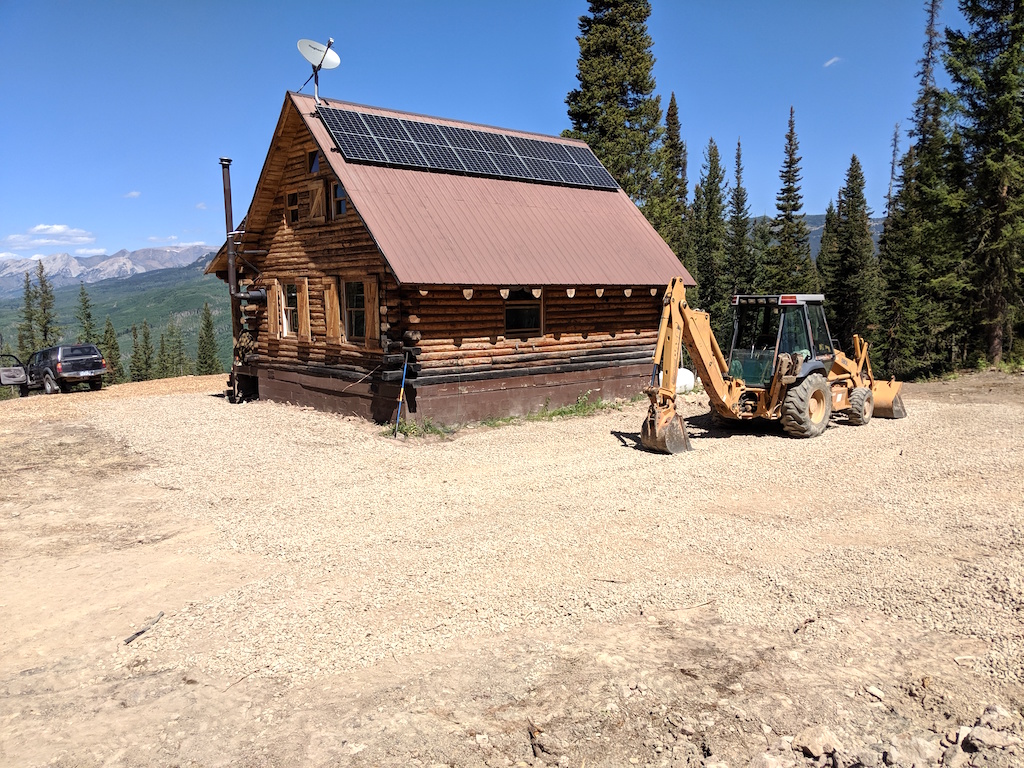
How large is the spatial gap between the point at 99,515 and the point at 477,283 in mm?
8108

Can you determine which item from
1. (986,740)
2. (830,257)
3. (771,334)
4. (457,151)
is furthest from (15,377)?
(830,257)

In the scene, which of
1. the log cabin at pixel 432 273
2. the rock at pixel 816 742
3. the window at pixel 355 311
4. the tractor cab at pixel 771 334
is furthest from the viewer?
the window at pixel 355 311

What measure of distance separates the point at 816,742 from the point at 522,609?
2651 millimetres

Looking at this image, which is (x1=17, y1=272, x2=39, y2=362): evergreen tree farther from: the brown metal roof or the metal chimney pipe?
the brown metal roof

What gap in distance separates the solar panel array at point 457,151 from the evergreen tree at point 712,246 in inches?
1240

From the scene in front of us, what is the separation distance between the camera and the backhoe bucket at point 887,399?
14.9 meters

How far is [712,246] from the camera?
2173 inches

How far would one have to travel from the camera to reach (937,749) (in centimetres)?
397

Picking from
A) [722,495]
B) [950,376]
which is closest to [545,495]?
[722,495]

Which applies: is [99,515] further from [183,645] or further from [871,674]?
[871,674]

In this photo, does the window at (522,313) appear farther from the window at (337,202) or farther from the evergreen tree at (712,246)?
the evergreen tree at (712,246)

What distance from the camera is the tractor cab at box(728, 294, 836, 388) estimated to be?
41.4ft

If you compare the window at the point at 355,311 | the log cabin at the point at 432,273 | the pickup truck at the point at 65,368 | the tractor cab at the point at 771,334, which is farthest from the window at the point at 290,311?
the tractor cab at the point at 771,334

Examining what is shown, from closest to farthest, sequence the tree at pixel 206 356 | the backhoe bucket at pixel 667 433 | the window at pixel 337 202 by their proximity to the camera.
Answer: the backhoe bucket at pixel 667 433 < the window at pixel 337 202 < the tree at pixel 206 356
